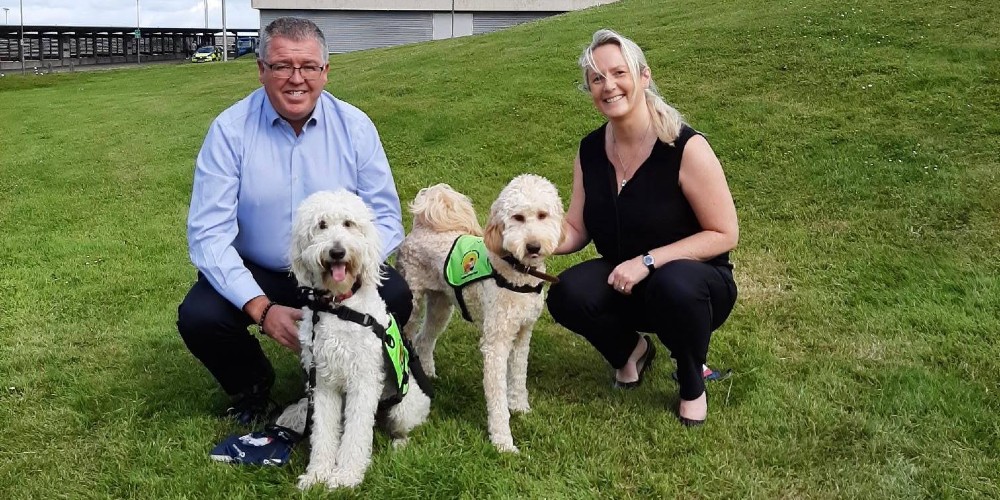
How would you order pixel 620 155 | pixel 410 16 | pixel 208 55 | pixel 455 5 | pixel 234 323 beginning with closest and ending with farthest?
pixel 234 323, pixel 620 155, pixel 455 5, pixel 410 16, pixel 208 55

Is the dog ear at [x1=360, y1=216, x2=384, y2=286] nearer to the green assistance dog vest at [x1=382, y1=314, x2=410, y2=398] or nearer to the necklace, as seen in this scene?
the green assistance dog vest at [x1=382, y1=314, x2=410, y2=398]

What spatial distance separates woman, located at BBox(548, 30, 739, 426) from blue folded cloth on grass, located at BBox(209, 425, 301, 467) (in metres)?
1.48

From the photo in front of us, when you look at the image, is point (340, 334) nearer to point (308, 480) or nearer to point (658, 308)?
point (308, 480)

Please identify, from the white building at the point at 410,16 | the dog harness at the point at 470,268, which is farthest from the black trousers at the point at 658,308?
the white building at the point at 410,16

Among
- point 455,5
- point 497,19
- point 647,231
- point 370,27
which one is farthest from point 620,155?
point 370,27

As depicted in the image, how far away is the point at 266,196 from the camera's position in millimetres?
3365

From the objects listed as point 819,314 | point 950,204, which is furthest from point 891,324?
point 950,204

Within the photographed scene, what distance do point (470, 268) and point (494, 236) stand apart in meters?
0.27

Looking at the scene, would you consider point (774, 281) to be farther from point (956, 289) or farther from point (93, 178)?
point (93, 178)

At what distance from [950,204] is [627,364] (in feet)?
13.5

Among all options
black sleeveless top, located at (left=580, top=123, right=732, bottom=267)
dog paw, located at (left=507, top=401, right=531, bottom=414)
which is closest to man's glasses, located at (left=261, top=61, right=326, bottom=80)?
black sleeveless top, located at (left=580, top=123, right=732, bottom=267)

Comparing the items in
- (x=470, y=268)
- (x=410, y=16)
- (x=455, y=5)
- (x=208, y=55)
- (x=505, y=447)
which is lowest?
(x=505, y=447)

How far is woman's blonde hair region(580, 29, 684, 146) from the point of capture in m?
3.41

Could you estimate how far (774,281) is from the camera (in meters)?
5.38
